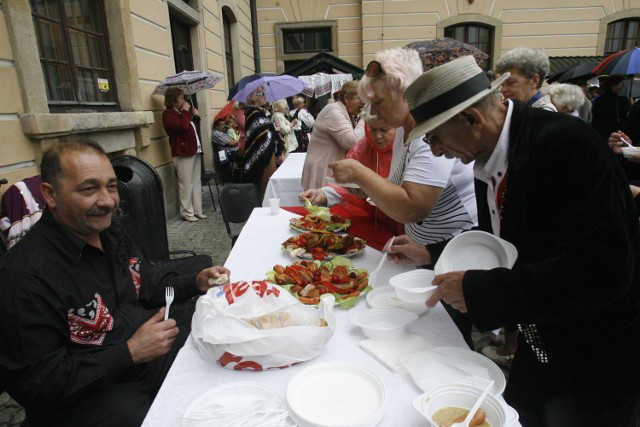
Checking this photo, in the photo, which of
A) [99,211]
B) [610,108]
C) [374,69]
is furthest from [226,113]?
[99,211]

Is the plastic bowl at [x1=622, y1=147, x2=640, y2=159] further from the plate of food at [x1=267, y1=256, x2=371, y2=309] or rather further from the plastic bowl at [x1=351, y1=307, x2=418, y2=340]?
the plastic bowl at [x1=351, y1=307, x2=418, y2=340]

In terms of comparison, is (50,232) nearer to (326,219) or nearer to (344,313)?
(344,313)

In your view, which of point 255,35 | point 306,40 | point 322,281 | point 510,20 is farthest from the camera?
point 306,40

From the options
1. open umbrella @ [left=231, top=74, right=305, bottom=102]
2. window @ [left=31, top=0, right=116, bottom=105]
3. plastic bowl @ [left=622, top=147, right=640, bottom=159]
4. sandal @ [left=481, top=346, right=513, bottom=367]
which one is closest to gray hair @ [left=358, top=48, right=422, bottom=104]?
sandal @ [left=481, top=346, right=513, bottom=367]

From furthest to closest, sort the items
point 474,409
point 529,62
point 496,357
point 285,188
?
point 285,188
point 529,62
point 496,357
point 474,409

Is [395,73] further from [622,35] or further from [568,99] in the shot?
[622,35]

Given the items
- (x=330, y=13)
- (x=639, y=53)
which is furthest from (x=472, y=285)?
(x=330, y=13)

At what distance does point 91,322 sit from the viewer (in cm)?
165

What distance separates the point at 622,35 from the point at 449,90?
17990mm

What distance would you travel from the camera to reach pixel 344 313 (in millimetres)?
1724

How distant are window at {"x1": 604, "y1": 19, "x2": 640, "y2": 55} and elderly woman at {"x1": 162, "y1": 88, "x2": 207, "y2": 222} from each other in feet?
50.9

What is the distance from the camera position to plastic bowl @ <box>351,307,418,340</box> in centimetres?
148

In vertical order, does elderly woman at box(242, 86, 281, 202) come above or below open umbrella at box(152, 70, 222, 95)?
below

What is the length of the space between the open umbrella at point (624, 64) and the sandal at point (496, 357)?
17.5ft
